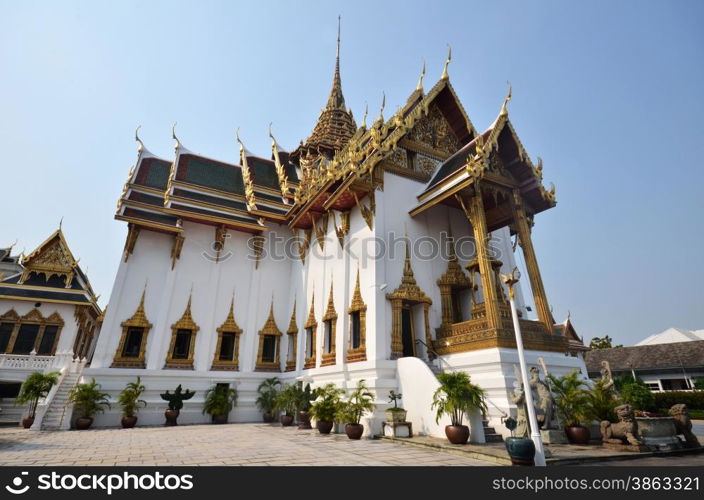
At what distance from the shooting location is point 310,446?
6207 millimetres

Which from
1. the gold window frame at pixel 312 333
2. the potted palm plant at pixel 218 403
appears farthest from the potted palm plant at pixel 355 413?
the potted palm plant at pixel 218 403

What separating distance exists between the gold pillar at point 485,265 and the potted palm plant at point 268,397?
746 centimetres

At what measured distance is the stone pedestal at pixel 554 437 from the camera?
6.10m

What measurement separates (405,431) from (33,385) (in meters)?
10.8

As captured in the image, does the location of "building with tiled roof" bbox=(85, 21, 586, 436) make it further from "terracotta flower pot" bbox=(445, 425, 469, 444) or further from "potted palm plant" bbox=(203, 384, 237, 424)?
"terracotta flower pot" bbox=(445, 425, 469, 444)

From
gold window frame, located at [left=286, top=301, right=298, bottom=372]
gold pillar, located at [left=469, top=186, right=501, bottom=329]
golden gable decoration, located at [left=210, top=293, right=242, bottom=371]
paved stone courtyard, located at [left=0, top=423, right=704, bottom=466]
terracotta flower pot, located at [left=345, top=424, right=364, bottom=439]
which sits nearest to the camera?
paved stone courtyard, located at [left=0, top=423, right=704, bottom=466]

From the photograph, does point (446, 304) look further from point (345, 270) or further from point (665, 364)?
point (665, 364)

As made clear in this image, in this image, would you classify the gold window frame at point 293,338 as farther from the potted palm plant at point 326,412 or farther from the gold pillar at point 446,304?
the gold pillar at point 446,304

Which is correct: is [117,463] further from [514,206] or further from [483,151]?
[514,206]

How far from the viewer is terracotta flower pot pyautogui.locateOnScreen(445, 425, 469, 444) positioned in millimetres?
5870

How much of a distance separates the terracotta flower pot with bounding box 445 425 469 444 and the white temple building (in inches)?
13.3

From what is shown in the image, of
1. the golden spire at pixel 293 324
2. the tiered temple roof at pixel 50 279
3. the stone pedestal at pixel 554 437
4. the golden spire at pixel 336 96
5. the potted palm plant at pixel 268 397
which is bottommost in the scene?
the stone pedestal at pixel 554 437

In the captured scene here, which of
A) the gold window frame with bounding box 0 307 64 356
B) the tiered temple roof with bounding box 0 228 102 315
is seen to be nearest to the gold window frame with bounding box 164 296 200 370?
the tiered temple roof with bounding box 0 228 102 315

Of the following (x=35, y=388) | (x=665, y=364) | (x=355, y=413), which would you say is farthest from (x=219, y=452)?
(x=665, y=364)
